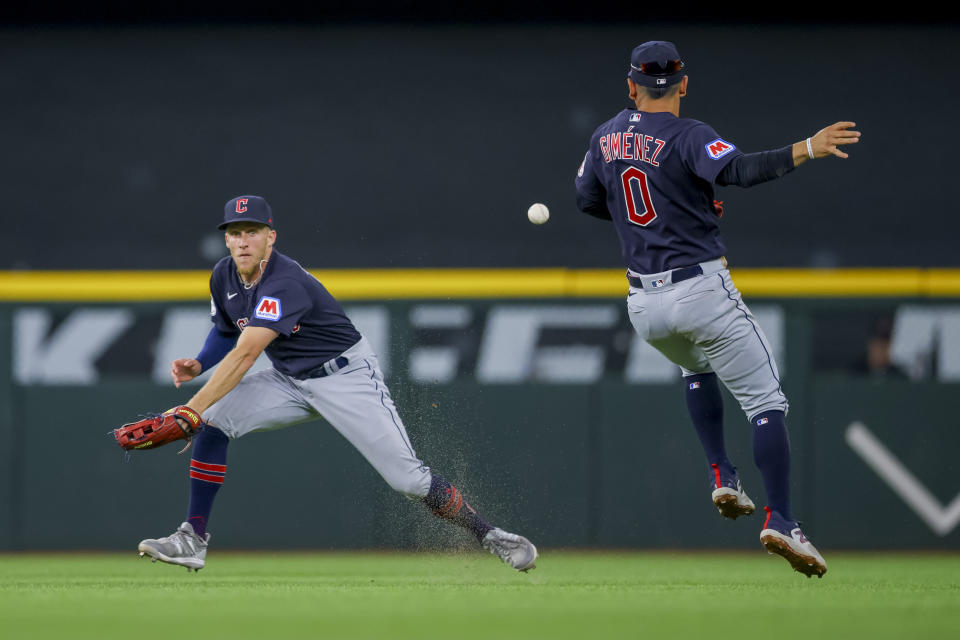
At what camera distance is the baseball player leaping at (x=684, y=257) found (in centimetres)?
539

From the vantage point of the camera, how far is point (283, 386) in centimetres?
594

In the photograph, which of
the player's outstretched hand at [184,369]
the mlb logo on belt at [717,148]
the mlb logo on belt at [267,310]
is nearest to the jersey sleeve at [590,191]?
the mlb logo on belt at [717,148]

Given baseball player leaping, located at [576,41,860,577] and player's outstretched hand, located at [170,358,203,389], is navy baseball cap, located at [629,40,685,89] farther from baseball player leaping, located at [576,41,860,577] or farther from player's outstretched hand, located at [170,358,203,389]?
player's outstretched hand, located at [170,358,203,389]

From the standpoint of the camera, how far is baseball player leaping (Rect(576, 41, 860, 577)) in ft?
17.7

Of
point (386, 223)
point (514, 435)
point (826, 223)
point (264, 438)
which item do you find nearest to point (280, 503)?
point (264, 438)

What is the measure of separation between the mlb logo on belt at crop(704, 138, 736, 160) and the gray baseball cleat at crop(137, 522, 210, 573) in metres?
2.54

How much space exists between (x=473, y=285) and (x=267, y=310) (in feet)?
10.5

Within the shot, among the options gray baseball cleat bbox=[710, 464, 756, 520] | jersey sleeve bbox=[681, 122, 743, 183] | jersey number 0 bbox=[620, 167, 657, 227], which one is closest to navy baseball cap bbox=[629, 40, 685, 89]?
jersey sleeve bbox=[681, 122, 743, 183]

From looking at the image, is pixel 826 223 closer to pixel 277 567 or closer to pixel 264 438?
pixel 264 438

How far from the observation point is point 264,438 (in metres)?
8.46

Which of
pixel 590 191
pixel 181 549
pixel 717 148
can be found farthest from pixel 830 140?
pixel 181 549

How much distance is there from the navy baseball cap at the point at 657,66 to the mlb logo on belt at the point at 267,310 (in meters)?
1.66

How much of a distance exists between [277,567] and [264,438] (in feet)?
5.37

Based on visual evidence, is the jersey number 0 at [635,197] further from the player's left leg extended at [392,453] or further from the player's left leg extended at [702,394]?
the player's left leg extended at [392,453]
